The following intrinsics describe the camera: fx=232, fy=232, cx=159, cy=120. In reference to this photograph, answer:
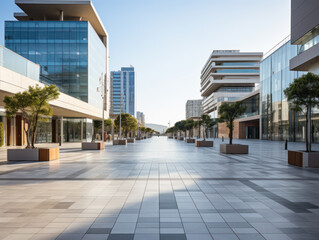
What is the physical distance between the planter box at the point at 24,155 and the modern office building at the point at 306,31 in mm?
25278

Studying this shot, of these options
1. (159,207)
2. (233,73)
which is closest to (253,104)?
(233,73)

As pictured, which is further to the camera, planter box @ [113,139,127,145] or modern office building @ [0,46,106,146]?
planter box @ [113,139,127,145]

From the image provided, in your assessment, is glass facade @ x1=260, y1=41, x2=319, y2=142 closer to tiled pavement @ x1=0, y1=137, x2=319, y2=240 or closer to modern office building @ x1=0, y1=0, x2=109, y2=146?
modern office building @ x1=0, y1=0, x2=109, y2=146

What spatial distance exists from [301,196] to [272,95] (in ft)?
146

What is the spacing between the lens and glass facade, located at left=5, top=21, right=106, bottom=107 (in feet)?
138

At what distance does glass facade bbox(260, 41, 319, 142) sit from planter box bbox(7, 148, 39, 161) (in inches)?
1408

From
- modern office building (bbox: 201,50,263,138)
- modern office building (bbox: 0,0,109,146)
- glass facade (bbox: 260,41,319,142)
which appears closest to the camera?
glass facade (bbox: 260,41,319,142)

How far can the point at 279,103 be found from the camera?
44.0 m

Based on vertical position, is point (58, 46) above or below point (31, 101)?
above

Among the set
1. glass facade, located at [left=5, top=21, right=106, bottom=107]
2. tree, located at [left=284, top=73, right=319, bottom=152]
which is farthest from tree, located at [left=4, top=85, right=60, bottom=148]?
glass facade, located at [left=5, top=21, right=106, bottom=107]

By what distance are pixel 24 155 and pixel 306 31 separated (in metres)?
26.9

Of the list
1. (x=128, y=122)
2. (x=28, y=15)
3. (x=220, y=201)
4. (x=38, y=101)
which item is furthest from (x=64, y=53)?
(x=220, y=201)

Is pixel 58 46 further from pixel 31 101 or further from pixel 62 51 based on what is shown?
pixel 31 101

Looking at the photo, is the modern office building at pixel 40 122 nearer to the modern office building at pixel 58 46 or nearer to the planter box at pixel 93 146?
the planter box at pixel 93 146
